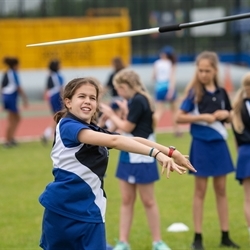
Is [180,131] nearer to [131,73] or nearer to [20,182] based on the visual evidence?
[20,182]

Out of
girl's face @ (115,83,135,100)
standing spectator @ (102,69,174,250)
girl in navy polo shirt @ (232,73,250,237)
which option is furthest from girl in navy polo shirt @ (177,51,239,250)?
girl's face @ (115,83,135,100)

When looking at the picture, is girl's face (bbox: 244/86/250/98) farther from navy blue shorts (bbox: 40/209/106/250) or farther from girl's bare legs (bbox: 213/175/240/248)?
navy blue shorts (bbox: 40/209/106/250)

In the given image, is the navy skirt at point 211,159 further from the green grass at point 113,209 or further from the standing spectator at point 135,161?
the green grass at point 113,209

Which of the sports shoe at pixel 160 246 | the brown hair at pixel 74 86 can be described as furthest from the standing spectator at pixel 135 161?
the brown hair at pixel 74 86

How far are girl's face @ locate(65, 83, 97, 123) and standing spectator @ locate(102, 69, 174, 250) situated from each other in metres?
1.88

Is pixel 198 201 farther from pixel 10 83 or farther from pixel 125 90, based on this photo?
pixel 10 83

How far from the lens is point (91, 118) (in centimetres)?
534

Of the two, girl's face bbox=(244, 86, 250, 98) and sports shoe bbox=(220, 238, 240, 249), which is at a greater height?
girl's face bbox=(244, 86, 250, 98)

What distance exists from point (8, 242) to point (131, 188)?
4.77ft

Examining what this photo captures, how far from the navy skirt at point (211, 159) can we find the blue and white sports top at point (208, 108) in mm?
67

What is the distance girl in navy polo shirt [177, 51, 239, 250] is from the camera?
24.6 ft

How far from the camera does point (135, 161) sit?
7.36 metres

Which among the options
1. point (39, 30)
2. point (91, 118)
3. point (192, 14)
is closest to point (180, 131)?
point (39, 30)

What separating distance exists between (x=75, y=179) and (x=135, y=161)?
230cm
